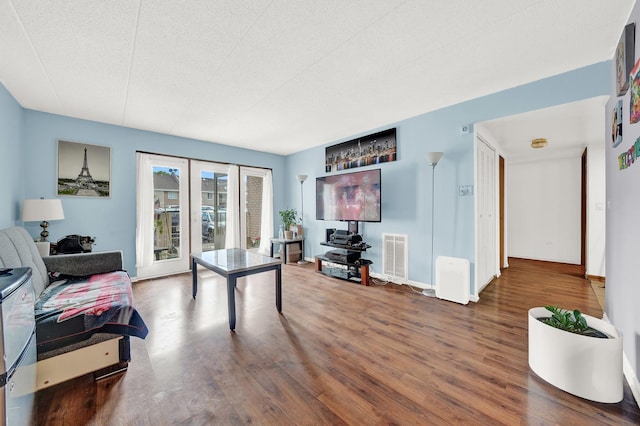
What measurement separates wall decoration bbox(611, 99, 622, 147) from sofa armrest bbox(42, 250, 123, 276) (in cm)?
468

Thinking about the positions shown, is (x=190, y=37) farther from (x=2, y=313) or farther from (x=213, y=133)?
(x=213, y=133)

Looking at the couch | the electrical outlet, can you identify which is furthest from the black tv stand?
the couch

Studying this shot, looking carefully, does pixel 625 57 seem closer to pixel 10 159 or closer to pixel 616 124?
pixel 616 124

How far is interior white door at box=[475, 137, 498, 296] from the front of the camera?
3.15m

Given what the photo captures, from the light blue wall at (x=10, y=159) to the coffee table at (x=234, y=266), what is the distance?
1916mm

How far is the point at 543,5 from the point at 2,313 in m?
3.25

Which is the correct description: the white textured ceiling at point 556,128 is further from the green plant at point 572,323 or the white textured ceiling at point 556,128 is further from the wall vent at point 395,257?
the green plant at point 572,323

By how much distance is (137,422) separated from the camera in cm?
133

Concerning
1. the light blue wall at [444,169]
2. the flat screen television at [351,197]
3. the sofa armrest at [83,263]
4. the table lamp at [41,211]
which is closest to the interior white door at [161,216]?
the table lamp at [41,211]

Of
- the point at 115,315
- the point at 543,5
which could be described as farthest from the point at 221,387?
the point at 543,5

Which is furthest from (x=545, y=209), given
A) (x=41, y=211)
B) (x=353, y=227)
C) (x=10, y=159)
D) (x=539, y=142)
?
(x=10, y=159)

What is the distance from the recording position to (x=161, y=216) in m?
4.29

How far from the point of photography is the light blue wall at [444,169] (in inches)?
98.0

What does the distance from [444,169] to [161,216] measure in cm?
450
